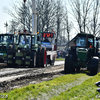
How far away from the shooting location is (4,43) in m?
24.1

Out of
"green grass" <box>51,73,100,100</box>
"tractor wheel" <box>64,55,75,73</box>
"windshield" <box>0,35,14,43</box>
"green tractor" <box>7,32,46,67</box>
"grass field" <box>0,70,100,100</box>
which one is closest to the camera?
"grass field" <box>0,70,100,100</box>

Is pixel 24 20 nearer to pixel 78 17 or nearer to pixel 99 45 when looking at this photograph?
pixel 78 17

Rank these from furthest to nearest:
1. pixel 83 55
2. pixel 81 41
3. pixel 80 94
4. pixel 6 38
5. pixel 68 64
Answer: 1. pixel 6 38
2. pixel 81 41
3. pixel 83 55
4. pixel 68 64
5. pixel 80 94

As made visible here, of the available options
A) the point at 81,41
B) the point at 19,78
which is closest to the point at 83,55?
the point at 81,41

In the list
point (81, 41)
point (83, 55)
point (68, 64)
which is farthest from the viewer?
point (81, 41)

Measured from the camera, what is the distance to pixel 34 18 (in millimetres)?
29922

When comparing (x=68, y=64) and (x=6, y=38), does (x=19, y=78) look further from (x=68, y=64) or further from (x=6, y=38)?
(x=6, y=38)

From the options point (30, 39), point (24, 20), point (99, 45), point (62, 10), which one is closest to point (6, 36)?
point (30, 39)

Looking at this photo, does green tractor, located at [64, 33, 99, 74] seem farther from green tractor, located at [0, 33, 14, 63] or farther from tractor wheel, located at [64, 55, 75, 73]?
green tractor, located at [0, 33, 14, 63]

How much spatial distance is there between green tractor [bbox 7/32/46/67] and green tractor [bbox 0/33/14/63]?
172 inches

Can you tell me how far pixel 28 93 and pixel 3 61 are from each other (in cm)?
1595

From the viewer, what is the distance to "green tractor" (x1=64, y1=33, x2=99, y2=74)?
14.9 metres

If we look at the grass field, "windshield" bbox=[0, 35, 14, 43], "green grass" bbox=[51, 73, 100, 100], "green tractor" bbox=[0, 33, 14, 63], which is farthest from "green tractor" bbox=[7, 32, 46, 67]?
"green grass" bbox=[51, 73, 100, 100]

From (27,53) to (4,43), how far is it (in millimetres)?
6886
